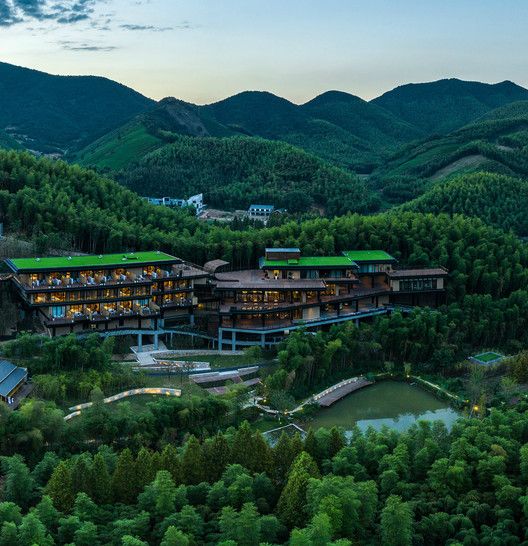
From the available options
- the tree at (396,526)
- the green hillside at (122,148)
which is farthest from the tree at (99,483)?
the green hillside at (122,148)

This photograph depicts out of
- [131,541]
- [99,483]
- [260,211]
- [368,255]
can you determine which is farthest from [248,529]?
[260,211]

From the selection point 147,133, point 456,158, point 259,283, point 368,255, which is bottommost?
point 259,283

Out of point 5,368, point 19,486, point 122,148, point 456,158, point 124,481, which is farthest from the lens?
point 122,148

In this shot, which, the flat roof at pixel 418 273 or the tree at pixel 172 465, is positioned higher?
the flat roof at pixel 418 273

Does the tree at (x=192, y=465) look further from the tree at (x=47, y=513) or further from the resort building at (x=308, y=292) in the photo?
the resort building at (x=308, y=292)

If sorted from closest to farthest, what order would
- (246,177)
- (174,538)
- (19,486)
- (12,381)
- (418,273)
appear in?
(174,538) < (19,486) < (12,381) < (418,273) < (246,177)

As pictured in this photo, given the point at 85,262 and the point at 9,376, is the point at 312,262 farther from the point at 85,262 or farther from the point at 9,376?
the point at 9,376
